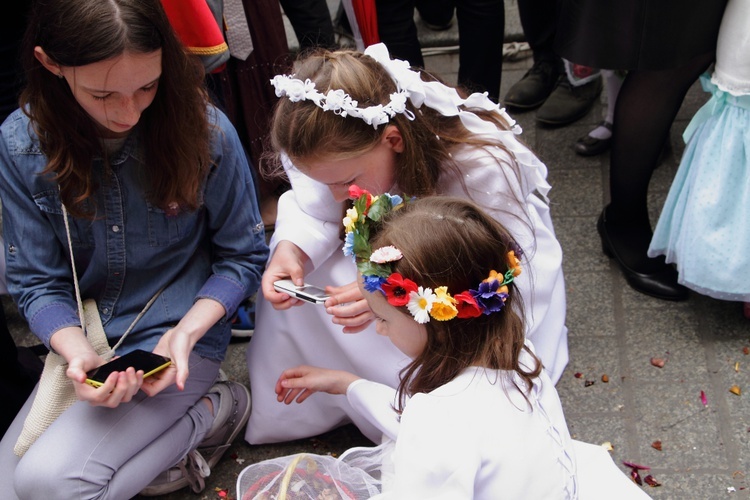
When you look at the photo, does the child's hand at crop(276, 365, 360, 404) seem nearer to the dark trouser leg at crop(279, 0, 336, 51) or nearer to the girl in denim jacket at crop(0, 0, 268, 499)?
the girl in denim jacket at crop(0, 0, 268, 499)

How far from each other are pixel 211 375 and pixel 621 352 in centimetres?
115

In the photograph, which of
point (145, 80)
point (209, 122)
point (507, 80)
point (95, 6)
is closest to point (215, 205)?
point (209, 122)

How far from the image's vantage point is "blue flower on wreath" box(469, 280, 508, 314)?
57.8 inches

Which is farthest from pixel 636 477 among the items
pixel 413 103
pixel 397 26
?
pixel 397 26

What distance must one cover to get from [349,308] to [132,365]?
49cm

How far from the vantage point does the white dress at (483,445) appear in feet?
4.83

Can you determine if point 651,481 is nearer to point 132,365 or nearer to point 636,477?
point 636,477

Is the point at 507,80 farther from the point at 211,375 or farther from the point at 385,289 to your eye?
the point at 385,289

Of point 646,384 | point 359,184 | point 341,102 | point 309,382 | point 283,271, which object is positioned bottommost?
point 646,384

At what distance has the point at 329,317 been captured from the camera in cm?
216

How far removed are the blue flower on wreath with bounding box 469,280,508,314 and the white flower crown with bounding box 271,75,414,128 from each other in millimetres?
551

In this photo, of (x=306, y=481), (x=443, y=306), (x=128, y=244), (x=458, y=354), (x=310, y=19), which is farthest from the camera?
(x=310, y=19)

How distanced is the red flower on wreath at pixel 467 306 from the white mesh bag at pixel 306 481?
0.49 m

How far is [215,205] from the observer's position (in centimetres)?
206
